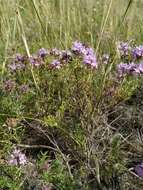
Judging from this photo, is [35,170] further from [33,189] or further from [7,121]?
[7,121]

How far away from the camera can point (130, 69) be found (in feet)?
9.77

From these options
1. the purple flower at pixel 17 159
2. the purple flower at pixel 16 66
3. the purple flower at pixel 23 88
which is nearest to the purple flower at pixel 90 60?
the purple flower at pixel 23 88

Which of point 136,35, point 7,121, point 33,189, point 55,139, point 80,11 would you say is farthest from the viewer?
point 80,11

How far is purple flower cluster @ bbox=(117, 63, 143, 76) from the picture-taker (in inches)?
116

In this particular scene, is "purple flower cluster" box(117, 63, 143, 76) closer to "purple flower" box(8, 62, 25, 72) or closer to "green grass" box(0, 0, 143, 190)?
"green grass" box(0, 0, 143, 190)

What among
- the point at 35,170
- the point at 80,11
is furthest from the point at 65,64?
the point at 80,11

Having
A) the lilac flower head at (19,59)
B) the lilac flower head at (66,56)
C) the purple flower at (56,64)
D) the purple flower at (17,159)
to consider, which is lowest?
the purple flower at (17,159)

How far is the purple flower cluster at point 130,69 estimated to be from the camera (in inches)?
116

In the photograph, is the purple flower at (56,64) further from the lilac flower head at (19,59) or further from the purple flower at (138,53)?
the purple flower at (138,53)

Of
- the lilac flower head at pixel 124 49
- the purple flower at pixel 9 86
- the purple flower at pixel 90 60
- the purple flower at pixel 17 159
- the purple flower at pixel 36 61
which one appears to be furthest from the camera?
the lilac flower head at pixel 124 49

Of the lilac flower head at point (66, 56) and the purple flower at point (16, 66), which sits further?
the purple flower at point (16, 66)

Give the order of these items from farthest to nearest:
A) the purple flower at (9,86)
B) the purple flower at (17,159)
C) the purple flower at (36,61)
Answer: the purple flower at (36,61) → the purple flower at (9,86) → the purple flower at (17,159)

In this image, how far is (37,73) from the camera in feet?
10.4

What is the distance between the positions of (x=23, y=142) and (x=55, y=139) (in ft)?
0.60
